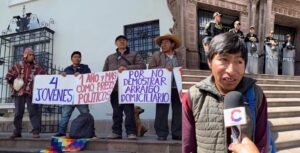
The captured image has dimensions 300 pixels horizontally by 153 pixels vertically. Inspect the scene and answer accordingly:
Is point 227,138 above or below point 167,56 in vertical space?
below

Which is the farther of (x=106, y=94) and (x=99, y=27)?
(x=99, y=27)

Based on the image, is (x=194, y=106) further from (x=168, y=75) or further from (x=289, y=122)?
(x=289, y=122)

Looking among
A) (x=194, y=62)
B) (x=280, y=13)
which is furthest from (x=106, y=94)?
(x=280, y=13)

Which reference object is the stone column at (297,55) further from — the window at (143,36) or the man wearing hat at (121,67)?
the man wearing hat at (121,67)

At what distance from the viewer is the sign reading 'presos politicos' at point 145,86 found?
6621 millimetres

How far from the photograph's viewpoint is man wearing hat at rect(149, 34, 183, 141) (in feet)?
20.7

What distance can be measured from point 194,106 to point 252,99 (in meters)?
0.33

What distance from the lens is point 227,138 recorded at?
1.83m

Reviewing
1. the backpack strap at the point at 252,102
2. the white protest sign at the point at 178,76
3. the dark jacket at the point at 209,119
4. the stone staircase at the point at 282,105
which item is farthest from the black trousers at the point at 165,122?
the backpack strap at the point at 252,102

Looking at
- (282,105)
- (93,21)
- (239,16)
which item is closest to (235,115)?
(282,105)

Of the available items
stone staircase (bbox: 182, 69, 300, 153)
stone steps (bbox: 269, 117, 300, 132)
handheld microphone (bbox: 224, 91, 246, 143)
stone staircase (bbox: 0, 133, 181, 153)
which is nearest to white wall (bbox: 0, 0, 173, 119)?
stone staircase (bbox: 182, 69, 300, 153)

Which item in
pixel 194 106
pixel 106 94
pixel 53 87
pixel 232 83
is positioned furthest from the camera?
pixel 53 87

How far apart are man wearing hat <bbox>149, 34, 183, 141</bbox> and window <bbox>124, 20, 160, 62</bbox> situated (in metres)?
4.92

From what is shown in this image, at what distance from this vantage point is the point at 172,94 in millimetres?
6699
